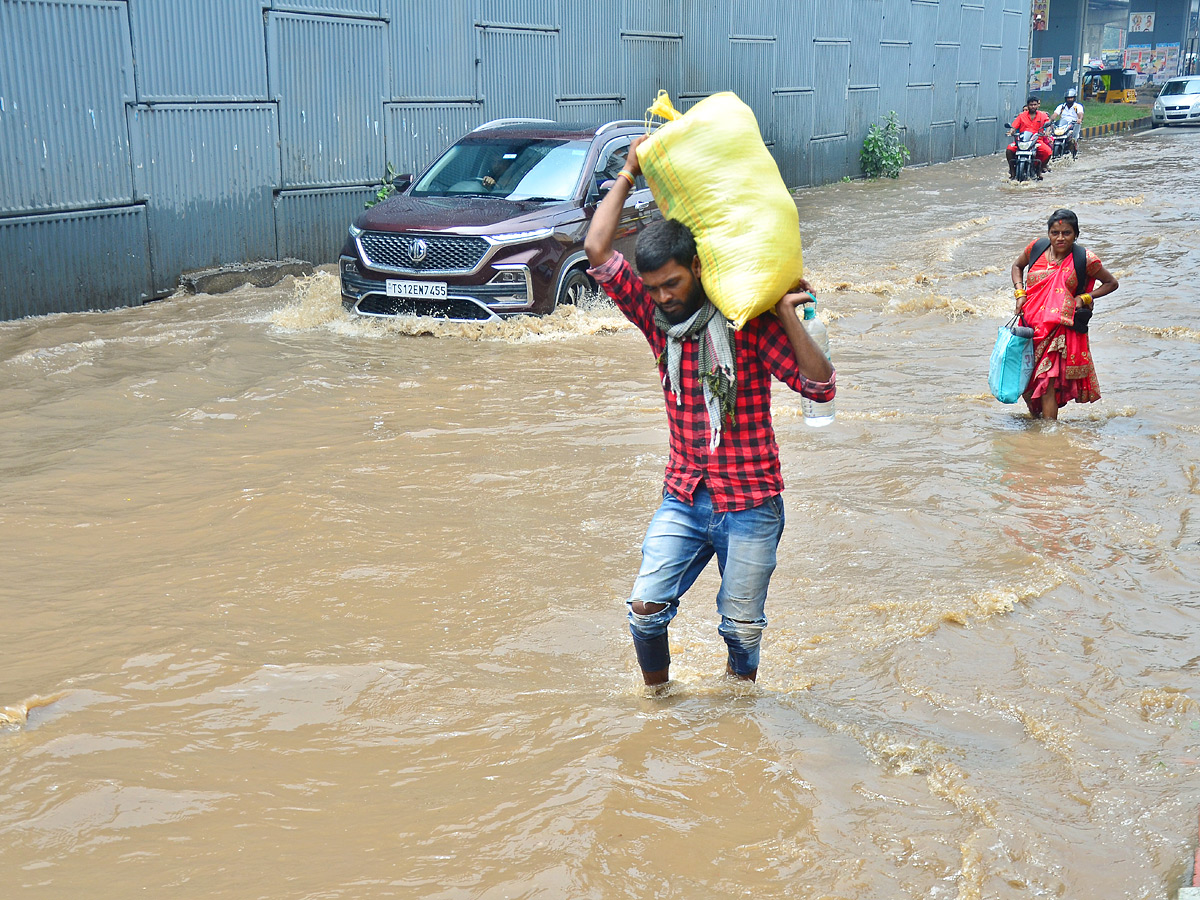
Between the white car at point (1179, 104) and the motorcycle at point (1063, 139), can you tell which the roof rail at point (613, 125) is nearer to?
the motorcycle at point (1063, 139)

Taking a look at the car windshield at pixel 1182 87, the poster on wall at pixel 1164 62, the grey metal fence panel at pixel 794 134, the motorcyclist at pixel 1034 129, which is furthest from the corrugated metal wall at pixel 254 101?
the poster on wall at pixel 1164 62

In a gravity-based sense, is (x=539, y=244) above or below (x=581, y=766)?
above

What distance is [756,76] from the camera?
68.0 feet

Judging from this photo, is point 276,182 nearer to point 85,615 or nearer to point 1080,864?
point 85,615

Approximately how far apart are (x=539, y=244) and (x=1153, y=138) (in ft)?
103

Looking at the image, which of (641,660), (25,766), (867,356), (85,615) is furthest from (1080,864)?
(867,356)

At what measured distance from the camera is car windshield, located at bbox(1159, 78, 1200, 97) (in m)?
39.6

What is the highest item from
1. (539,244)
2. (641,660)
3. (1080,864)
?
(539,244)

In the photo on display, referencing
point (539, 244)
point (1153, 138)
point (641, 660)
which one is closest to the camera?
point (641, 660)

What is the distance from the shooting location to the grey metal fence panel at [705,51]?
18859 mm

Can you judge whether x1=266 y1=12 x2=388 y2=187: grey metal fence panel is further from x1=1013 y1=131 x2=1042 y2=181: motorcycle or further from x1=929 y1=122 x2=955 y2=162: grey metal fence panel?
x1=929 y1=122 x2=955 y2=162: grey metal fence panel

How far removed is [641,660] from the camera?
367 cm

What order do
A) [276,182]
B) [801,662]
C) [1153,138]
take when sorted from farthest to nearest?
1. [1153,138]
2. [276,182]
3. [801,662]

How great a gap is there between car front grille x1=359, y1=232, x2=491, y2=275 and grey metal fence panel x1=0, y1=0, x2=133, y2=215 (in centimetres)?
280
